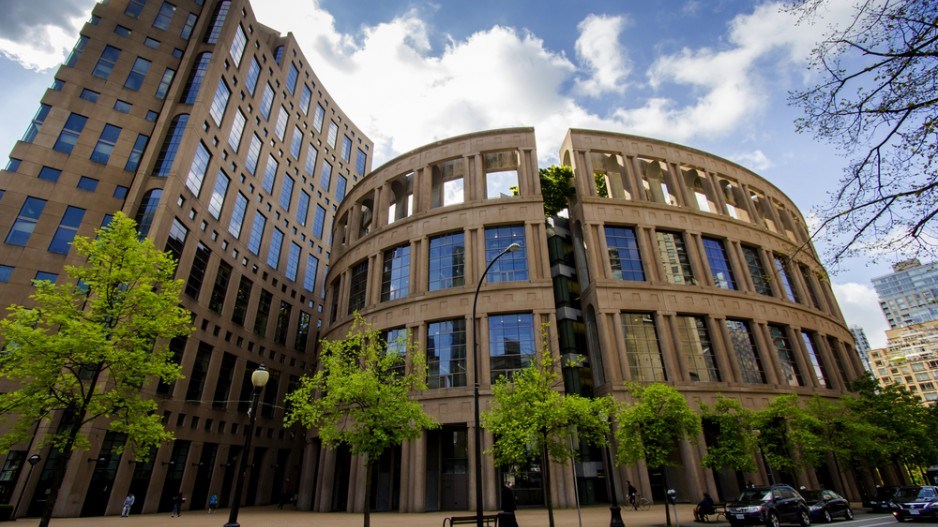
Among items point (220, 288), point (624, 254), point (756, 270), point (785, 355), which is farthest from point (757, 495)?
point (220, 288)

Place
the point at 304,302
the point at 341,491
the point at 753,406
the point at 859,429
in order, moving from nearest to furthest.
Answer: the point at 859,429 < the point at 753,406 < the point at 341,491 < the point at 304,302

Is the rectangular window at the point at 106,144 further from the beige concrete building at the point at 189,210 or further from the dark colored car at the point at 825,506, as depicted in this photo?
the dark colored car at the point at 825,506

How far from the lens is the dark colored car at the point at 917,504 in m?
18.8

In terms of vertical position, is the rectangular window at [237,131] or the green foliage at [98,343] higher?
the rectangular window at [237,131]

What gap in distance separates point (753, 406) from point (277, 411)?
143 feet

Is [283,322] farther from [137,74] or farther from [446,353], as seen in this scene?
[446,353]

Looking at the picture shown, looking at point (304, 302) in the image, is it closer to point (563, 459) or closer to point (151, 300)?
point (151, 300)

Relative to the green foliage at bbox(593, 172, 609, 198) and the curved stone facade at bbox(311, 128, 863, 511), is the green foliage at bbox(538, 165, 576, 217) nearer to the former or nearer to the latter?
the curved stone facade at bbox(311, 128, 863, 511)

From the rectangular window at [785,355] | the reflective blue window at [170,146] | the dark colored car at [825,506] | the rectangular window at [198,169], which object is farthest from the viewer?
the rectangular window at [198,169]

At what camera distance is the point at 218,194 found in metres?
41.4

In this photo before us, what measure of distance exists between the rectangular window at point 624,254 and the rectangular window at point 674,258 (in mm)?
2023

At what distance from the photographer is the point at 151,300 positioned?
19.0 metres

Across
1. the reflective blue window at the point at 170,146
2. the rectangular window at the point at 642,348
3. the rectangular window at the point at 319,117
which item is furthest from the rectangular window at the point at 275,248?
the rectangular window at the point at 642,348

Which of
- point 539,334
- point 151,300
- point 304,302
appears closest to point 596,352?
point 539,334
